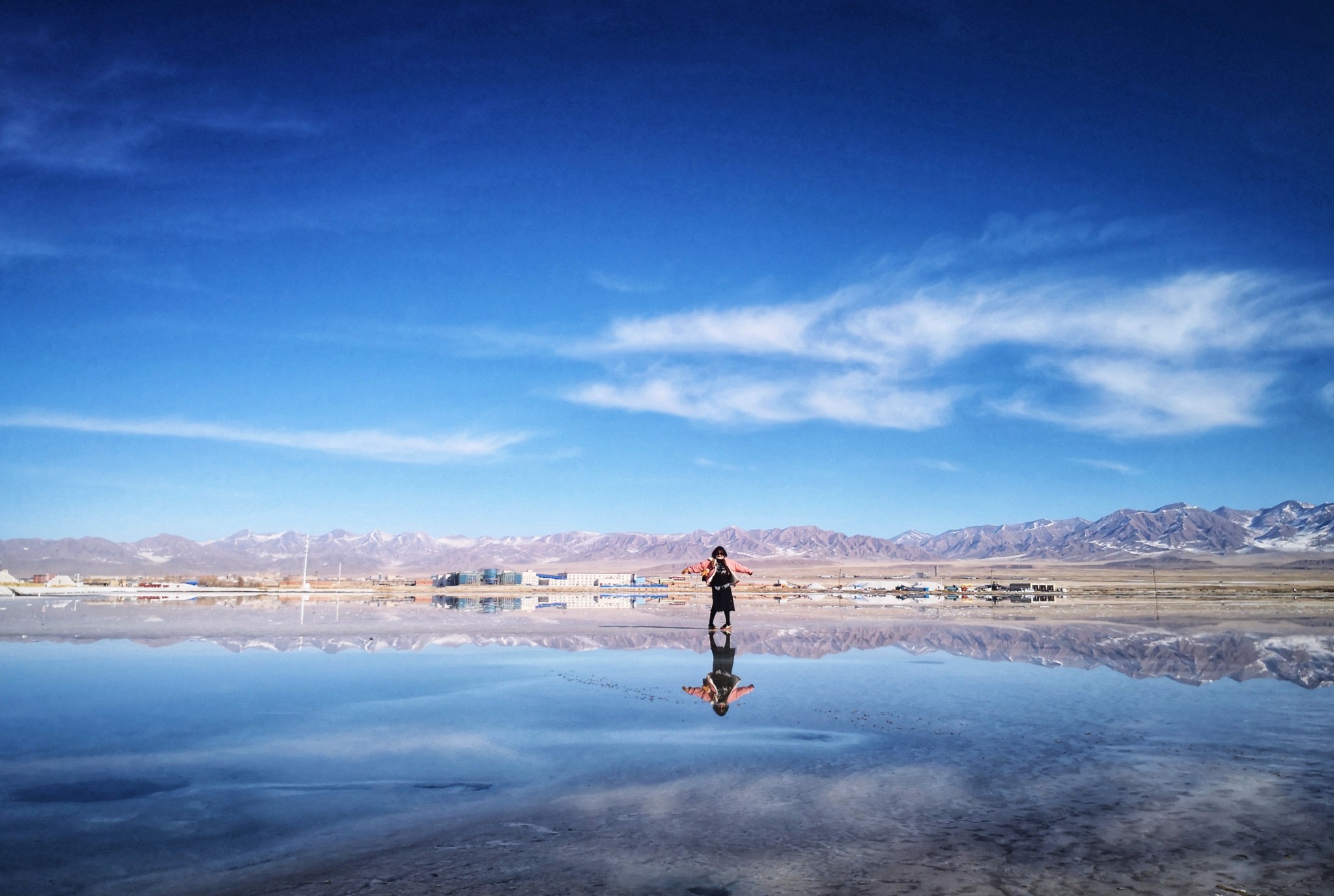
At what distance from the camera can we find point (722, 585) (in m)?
18.7

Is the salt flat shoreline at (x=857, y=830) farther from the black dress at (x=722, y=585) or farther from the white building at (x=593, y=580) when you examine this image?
the white building at (x=593, y=580)

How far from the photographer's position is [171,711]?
348 inches

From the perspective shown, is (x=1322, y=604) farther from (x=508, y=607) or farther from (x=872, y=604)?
(x=508, y=607)

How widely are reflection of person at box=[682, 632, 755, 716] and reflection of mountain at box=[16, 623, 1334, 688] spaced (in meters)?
2.00

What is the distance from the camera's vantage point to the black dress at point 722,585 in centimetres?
1817

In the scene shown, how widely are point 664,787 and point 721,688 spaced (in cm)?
485

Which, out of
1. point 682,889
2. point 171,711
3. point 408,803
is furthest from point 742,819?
point 171,711

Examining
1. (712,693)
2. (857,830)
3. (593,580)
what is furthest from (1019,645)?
(593,580)

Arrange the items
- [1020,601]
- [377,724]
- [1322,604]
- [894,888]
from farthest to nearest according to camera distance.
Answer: [1020,601], [1322,604], [377,724], [894,888]

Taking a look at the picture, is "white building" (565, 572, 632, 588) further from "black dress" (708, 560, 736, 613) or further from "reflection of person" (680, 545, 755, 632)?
"black dress" (708, 560, 736, 613)

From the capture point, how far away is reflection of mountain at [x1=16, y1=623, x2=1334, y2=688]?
12.5m

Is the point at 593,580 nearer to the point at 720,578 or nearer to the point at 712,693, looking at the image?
the point at 720,578

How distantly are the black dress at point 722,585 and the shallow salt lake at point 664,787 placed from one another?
23.2ft

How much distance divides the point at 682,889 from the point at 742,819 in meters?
1.18
